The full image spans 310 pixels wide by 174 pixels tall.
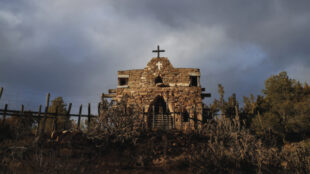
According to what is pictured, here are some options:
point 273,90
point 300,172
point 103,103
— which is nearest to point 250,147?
point 300,172

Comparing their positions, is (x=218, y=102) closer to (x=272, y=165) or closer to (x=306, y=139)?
(x=306, y=139)

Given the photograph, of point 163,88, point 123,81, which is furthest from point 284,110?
point 123,81

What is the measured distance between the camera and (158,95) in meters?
16.0

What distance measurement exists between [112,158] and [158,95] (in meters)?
7.58

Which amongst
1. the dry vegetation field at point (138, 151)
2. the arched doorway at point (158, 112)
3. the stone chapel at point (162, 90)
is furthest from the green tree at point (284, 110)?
the arched doorway at point (158, 112)

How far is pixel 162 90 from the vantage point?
16.1m

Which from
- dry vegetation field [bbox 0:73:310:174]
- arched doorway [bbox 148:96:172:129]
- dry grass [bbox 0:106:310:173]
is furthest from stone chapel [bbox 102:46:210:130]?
dry grass [bbox 0:106:310:173]

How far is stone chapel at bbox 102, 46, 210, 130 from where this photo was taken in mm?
15466

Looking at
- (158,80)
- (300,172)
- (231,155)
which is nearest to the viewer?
(300,172)

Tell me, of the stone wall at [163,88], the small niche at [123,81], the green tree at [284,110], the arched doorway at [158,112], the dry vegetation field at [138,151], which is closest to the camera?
the dry vegetation field at [138,151]

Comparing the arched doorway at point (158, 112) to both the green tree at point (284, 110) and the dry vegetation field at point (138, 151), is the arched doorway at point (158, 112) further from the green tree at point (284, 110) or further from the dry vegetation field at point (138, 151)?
the green tree at point (284, 110)

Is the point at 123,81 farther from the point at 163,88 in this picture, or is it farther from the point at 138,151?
the point at 138,151

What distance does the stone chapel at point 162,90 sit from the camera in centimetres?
1547

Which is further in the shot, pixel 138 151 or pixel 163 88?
pixel 163 88
